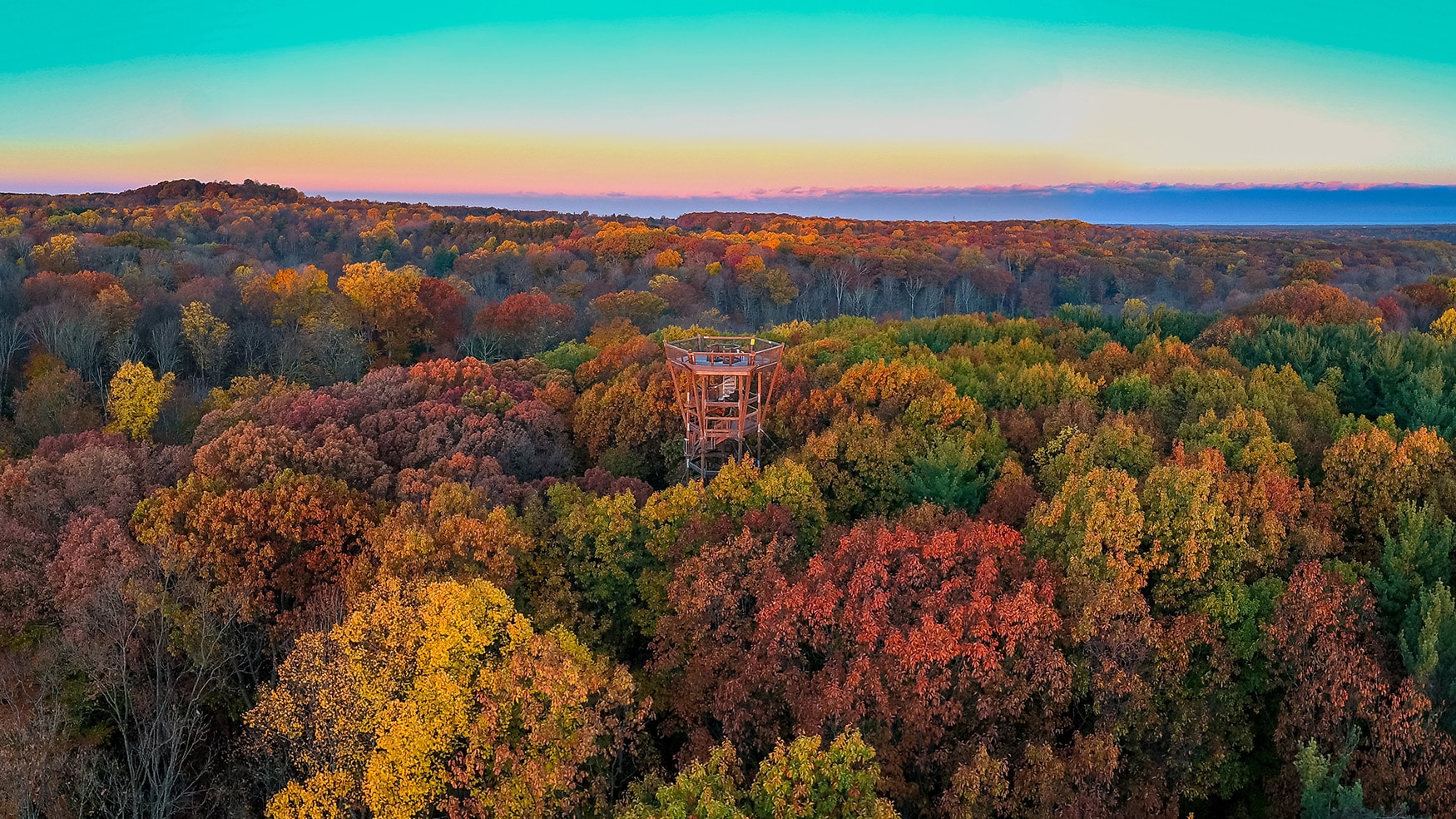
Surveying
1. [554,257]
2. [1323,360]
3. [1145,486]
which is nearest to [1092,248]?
[554,257]

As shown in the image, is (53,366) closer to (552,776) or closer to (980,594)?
(552,776)

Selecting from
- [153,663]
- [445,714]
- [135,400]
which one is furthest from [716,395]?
[135,400]

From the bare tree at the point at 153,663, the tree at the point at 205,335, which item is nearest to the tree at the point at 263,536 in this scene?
the bare tree at the point at 153,663

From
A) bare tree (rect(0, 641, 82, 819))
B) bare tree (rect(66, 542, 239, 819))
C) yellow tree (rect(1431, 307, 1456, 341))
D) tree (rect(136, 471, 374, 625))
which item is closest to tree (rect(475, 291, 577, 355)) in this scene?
tree (rect(136, 471, 374, 625))

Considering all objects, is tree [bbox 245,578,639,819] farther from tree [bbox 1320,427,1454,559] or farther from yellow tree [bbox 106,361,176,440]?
yellow tree [bbox 106,361,176,440]

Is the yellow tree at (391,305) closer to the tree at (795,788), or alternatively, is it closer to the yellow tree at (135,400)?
the yellow tree at (135,400)

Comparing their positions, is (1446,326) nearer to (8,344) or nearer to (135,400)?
(135,400)
